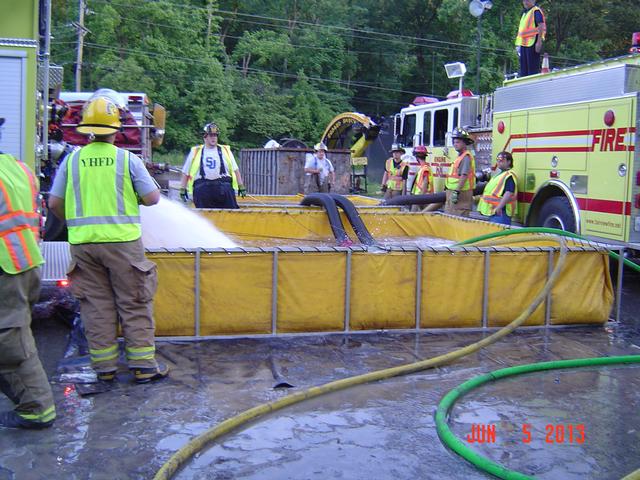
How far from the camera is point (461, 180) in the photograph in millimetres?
11766

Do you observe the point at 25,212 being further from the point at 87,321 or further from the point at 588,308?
the point at 588,308

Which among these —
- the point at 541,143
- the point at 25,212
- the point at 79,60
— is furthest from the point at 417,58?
the point at 25,212

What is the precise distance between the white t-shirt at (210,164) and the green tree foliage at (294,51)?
26.2m

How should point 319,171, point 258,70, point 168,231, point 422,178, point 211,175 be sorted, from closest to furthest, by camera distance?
1. point 168,231
2. point 211,175
3. point 422,178
4. point 319,171
5. point 258,70

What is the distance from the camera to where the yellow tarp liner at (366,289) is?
244 inches

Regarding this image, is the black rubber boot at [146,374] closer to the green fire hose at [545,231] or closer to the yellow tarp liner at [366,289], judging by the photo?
the yellow tarp liner at [366,289]

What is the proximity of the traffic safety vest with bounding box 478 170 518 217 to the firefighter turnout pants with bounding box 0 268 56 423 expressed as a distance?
792 cm

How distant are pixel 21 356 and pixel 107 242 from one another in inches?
41.5

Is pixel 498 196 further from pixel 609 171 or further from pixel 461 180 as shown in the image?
pixel 609 171

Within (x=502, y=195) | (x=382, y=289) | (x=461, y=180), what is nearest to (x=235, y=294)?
(x=382, y=289)

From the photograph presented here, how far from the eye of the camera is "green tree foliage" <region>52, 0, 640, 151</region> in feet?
125

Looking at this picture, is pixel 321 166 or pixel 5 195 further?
pixel 321 166

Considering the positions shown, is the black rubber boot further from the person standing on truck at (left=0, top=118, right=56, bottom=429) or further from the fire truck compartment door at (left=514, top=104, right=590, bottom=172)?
the fire truck compartment door at (left=514, top=104, right=590, bottom=172)
